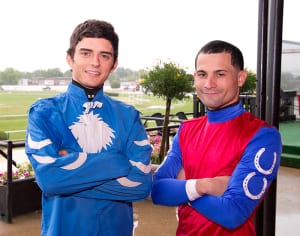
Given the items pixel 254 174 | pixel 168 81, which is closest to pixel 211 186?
pixel 254 174

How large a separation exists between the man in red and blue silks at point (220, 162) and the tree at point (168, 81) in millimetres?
2816

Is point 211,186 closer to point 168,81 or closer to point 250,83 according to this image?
point 168,81

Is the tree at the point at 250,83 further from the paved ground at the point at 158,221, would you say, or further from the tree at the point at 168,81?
the paved ground at the point at 158,221

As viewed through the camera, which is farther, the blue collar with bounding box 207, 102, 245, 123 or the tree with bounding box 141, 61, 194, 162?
the tree with bounding box 141, 61, 194, 162

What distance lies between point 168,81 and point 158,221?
1.45 meters

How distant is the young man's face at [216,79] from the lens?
1.18 metres

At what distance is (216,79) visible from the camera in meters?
1.18

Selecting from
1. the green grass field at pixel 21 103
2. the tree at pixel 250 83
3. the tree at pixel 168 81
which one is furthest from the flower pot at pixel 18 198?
the tree at pixel 250 83

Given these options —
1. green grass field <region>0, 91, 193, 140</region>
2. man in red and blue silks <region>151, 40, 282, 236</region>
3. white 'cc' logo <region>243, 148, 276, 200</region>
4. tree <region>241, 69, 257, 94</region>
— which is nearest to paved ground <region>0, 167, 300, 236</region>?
green grass field <region>0, 91, 193, 140</region>

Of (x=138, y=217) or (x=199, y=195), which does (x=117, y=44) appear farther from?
(x=138, y=217)

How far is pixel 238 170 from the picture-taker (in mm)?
1127

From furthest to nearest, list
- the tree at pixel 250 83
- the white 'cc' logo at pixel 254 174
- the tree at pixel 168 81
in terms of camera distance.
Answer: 1. the tree at pixel 250 83
2. the tree at pixel 168 81
3. the white 'cc' logo at pixel 254 174

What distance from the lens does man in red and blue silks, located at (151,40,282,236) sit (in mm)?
1113

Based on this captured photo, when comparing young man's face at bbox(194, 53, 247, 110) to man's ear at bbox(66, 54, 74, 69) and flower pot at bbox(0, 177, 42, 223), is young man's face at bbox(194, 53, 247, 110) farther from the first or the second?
flower pot at bbox(0, 177, 42, 223)
